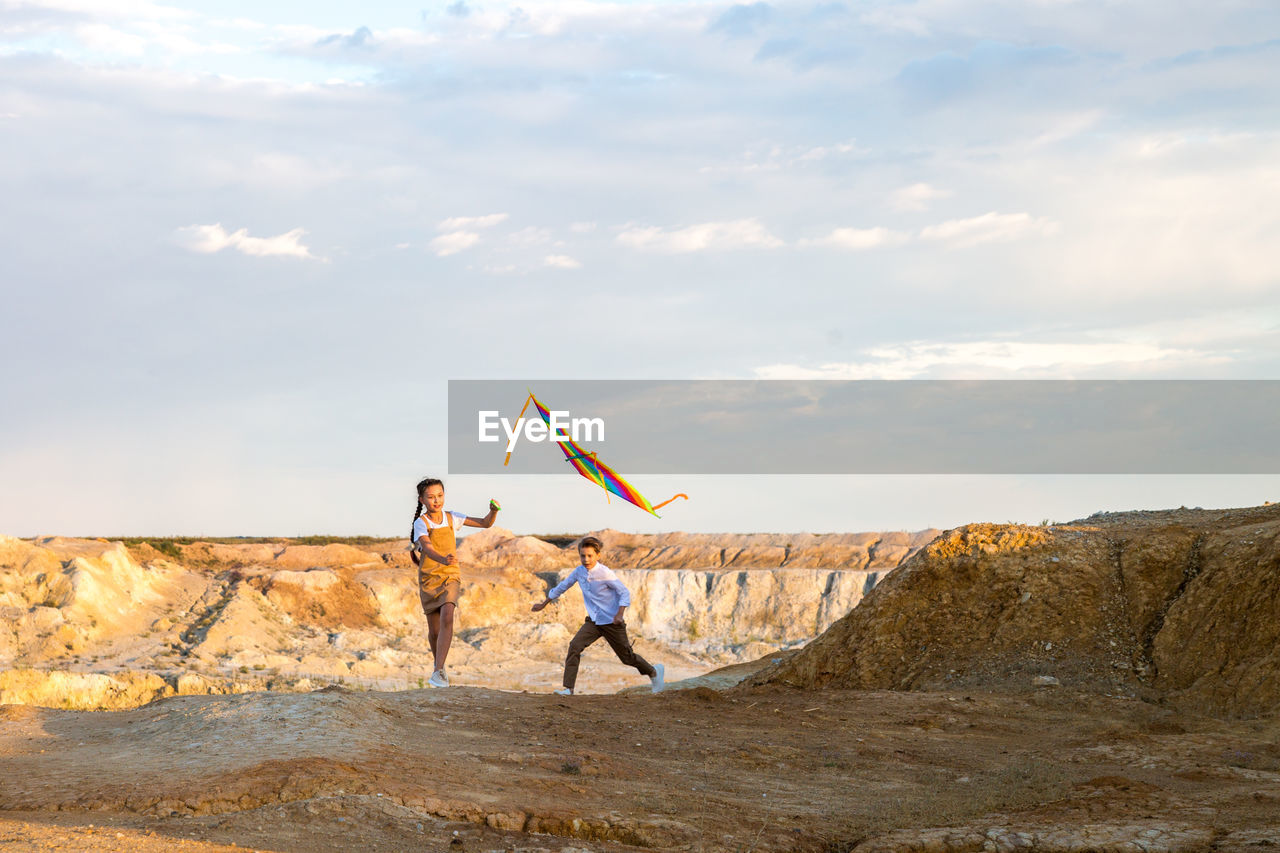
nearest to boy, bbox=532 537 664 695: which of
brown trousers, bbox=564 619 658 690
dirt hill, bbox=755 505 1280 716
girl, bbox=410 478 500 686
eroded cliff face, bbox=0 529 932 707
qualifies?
brown trousers, bbox=564 619 658 690

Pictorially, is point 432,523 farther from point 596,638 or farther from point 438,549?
point 596,638

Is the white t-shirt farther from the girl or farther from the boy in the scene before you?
the boy

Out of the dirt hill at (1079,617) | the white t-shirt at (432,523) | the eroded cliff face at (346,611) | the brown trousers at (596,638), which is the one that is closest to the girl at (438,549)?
the white t-shirt at (432,523)

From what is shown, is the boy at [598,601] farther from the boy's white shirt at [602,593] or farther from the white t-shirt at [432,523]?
the white t-shirt at [432,523]

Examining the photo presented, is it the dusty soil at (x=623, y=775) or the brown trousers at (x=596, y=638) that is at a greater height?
the brown trousers at (x=596, y=638)

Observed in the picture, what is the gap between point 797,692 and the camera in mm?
12820

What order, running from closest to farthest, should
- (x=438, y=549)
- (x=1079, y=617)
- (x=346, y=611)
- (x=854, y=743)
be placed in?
(x=854, y=743) < (x=438, y=549) < (x=1079, y=617) < (x=346, y=611)

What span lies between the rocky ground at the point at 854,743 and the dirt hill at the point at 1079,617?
3 cm

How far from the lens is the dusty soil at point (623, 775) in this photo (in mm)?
6188

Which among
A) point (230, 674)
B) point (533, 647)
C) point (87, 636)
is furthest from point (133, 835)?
point (533, 647)

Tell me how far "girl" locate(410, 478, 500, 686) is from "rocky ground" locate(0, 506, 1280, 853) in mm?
765

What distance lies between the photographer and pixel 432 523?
10680 mm

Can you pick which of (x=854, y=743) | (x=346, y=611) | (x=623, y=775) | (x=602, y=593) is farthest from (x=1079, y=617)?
(x=346, y=611)

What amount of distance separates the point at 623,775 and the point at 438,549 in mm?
3622
